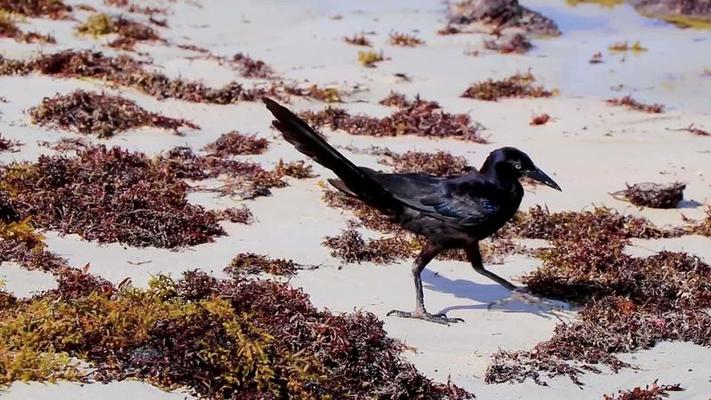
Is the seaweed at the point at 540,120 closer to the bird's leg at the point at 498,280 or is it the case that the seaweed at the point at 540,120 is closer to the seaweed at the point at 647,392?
the bird's leg at the point at 498,280

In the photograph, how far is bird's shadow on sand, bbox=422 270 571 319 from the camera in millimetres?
5574

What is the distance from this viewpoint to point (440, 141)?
31.7 ft

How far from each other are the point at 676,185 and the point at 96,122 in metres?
5.47

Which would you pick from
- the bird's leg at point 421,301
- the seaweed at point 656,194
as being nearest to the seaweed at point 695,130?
the seaweed at point 656,194

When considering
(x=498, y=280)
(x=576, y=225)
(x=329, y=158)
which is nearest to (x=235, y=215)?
(x=329, y=158)

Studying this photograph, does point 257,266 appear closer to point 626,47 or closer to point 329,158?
point 329,158

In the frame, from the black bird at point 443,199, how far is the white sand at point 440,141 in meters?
0.41

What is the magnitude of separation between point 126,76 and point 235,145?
249 cm

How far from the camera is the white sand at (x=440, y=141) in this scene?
5.03 metres

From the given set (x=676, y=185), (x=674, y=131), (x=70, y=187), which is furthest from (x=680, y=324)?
(x=674, y=131)

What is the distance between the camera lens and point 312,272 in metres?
5.90

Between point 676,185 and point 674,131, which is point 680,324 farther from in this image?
point 674,131

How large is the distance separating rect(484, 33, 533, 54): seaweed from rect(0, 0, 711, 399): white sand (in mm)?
220

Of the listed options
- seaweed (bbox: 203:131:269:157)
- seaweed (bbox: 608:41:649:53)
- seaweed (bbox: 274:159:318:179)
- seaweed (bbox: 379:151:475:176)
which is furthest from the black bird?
seaweed (bbox: 608:41:649:53)
